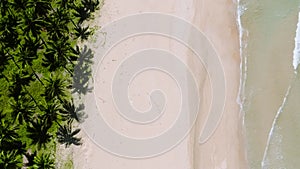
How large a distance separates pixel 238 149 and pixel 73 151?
4.83 m

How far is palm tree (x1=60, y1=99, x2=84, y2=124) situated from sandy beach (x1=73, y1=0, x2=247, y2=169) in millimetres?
562

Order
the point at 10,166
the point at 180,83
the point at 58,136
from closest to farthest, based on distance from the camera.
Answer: the point at 10,166
the point at 58,136
the point at 180,83

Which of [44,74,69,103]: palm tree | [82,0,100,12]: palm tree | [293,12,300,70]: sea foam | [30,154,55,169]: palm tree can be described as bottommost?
[30,154,55,169]: palm tree

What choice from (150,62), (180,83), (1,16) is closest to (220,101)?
(180,83)

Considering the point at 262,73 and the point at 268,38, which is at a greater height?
the point at 268,38

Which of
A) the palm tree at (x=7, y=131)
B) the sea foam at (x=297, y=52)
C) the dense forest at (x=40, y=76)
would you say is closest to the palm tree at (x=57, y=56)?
the dense forest at (x=40, y=76)

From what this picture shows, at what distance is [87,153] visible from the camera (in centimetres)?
1507

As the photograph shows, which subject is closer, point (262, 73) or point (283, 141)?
point (283, 141)

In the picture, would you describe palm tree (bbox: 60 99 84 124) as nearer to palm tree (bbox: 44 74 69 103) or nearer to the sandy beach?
palm tree (bbox: 44 74 69 103)

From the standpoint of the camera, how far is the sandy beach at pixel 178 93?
589 inches

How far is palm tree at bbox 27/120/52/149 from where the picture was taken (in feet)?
49.1

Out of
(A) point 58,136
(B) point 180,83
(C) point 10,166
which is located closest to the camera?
(C) point 10,166

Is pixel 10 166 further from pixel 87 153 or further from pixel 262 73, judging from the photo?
pixel 262 73

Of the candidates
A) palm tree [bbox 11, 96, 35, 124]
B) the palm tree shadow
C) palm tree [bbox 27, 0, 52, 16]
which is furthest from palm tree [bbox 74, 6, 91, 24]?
palm tree [bbox 11, 96, 35, 124]
